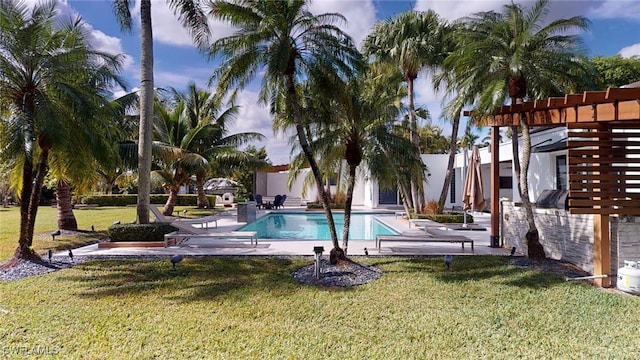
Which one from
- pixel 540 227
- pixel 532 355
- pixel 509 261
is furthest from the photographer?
pixel 540 227

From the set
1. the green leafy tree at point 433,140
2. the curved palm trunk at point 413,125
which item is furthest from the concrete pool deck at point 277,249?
the green leafy tree at point 433,140

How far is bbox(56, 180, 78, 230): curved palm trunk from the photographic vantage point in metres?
13.7

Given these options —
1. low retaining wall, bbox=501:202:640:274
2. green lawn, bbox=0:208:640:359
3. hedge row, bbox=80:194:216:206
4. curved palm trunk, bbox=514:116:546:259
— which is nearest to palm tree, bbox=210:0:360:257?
green lawn, bbox=0:208:640:359

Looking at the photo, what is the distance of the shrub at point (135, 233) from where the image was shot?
11.2 metres

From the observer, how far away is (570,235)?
8.42 meters

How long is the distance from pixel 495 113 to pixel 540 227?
3169mm

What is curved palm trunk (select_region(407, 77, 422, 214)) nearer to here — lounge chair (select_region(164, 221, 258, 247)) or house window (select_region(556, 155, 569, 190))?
house window (select_region(556, 155, 569, 190))

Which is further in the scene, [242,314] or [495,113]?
A: [495,113]

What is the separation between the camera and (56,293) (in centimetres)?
670

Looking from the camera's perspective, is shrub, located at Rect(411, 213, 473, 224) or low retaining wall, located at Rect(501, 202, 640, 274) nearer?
low retaining wall, located at Rect(501, 202, 640, 274)

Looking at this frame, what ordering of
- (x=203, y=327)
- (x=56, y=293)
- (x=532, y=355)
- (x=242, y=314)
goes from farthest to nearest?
(x=56, y=293) → (x=242, y=314) → (x=203, y=327) → (x=532, y=355)

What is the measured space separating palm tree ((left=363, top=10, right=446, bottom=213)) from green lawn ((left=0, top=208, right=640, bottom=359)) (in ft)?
31.1

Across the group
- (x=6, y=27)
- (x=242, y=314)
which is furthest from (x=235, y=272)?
(x=6, y=27)

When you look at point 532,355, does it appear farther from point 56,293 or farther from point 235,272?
point 56,293
